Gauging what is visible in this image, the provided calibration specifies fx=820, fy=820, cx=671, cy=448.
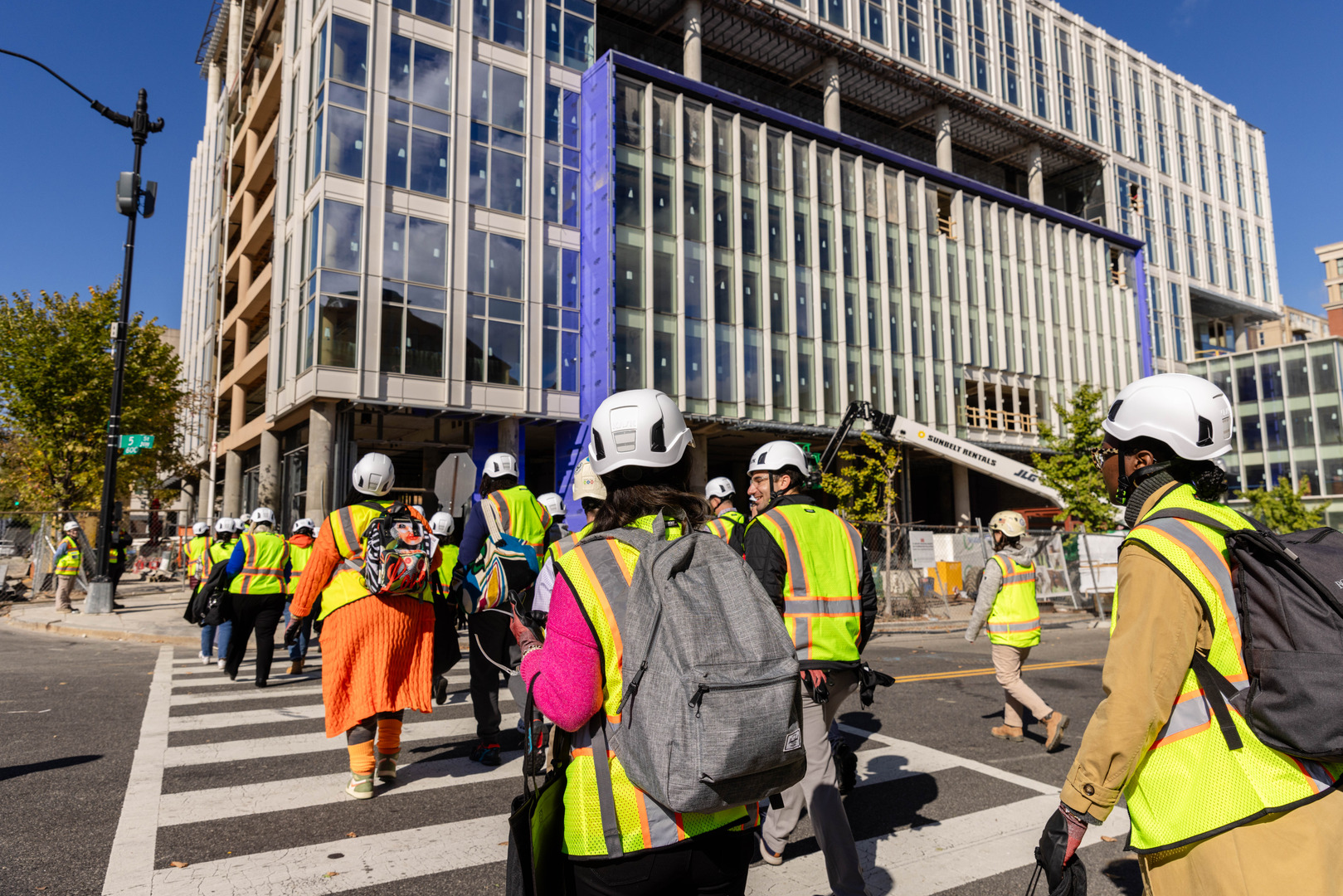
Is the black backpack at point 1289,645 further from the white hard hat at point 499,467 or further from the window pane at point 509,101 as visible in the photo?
the window pane at point 509,101

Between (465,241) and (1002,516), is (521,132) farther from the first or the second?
(1002,516)

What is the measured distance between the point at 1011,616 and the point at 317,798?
5.36 metres

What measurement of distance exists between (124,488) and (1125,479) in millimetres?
36381

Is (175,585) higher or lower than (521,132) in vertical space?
lower

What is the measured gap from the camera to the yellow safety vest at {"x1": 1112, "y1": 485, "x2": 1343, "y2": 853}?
194cm

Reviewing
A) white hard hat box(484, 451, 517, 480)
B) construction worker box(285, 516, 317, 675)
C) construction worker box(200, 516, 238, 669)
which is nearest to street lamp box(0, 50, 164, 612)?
construction worker box(200, 516, 238, 669)

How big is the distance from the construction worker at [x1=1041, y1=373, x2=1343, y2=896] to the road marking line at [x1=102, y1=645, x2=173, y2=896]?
4.04m

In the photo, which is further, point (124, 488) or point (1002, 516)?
point (124, 488)

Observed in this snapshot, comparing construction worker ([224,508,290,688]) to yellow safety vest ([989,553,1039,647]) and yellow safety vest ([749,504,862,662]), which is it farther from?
yellow safety vest ([989,553,1039,647])

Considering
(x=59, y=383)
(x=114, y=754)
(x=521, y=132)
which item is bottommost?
(x=114, y=754)

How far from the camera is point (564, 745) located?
207 cm

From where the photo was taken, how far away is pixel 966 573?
2033 cm

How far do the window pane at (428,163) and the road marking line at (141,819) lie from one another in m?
19.4

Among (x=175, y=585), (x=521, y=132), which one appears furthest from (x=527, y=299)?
(x=175, y=585)
